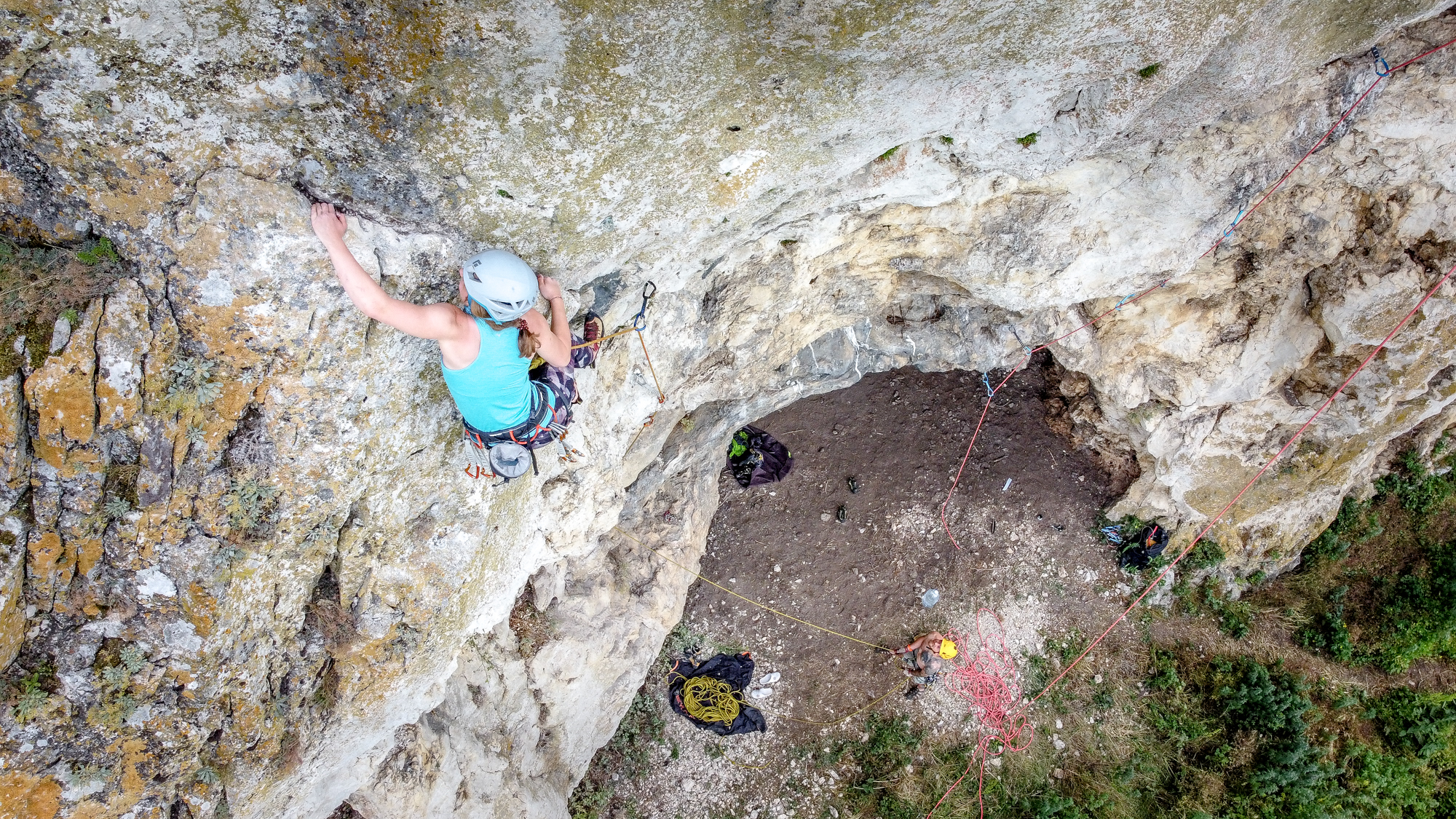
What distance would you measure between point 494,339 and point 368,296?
626mm

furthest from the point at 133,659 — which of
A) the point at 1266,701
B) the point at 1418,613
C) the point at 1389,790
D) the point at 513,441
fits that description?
the point at 1418,613

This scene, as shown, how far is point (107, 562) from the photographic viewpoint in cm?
289

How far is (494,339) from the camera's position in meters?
3.28

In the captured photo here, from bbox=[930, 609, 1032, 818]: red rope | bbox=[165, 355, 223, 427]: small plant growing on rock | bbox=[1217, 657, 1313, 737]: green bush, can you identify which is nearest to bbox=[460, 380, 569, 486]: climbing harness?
bbox=[165, 355, 223, 427]: small plant growing on rock

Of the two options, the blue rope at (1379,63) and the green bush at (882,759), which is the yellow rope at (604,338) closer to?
the blue rope at (1379,63)

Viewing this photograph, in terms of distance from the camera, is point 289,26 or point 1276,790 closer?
point 289,26

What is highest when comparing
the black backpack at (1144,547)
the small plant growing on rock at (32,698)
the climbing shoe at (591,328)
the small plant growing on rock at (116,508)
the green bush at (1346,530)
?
the small plant growing on rock at (116,508)

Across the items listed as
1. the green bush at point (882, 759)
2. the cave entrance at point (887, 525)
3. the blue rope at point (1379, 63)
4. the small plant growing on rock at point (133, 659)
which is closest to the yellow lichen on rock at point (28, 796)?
the small plant growing on rock at point (133, 659)

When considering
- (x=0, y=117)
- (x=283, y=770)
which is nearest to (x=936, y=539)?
(x=283, y=770)

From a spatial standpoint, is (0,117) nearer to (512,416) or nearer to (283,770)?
(512,416)

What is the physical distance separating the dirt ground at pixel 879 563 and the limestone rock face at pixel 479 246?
7.73 ft

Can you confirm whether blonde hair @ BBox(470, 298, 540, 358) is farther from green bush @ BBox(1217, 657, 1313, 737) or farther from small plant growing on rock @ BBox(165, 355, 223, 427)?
green bush @ BBox(1217, 657, 1313, 737)

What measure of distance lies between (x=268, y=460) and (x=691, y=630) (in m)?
6.14

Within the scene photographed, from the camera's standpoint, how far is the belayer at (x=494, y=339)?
2816 millimetres
